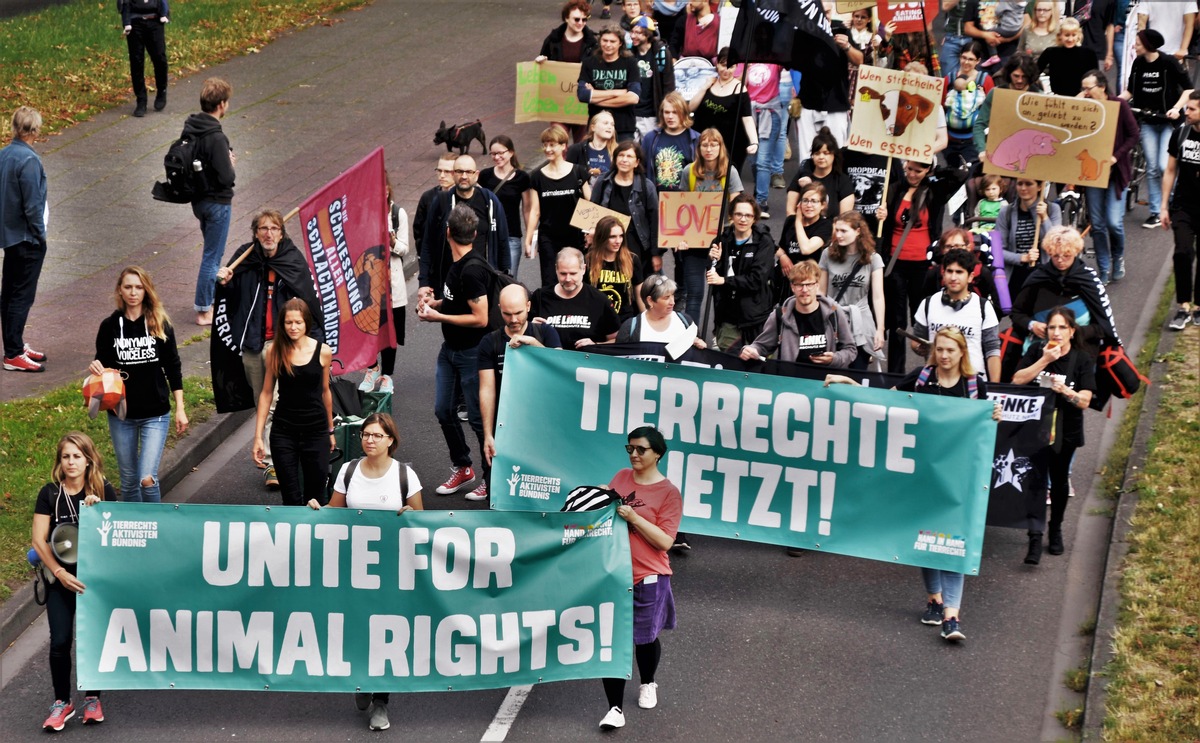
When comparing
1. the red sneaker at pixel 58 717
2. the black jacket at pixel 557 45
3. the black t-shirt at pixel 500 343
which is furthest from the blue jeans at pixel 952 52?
the red sneaker at pixel 58 717

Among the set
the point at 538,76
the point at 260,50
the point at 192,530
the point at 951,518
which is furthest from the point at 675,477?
the point at 260,50

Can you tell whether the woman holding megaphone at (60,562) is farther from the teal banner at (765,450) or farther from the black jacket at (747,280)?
the black jacket at (747,280)

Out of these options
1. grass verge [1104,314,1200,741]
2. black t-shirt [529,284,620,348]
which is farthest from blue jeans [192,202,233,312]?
grass verge [1104,314,1200,741]

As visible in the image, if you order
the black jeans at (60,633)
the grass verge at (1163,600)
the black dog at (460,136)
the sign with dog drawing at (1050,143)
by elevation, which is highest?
the sign with dog drawing at (1050,143)

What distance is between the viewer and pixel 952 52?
19.5 m

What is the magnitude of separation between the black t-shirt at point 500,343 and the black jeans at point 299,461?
115cm

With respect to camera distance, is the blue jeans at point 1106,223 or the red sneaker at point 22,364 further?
the blue jeans at point 1106,223

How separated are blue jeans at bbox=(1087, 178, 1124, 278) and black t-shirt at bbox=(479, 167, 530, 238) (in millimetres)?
5499

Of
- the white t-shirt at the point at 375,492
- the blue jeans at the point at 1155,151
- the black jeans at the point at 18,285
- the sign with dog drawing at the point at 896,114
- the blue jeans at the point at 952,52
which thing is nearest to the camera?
the white t-shirt at the point at 375,492

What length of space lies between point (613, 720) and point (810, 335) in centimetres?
326

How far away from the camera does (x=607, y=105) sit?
1576 centimetres

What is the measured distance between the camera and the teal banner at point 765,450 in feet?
31.5

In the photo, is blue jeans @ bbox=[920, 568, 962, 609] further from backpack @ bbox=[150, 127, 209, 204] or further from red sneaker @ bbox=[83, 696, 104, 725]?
backpack @ bbox=[150, 127, 209, 204]

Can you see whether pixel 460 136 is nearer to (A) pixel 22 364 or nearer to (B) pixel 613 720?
(A) pixel 22 364
